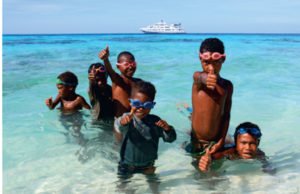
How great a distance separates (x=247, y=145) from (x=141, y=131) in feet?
4.11

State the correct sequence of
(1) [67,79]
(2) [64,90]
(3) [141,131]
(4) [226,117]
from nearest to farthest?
(3) [141,131] < (4) [226,117] < (1) [67,79] < (2) [64,90]

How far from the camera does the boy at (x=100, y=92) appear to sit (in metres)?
5.29

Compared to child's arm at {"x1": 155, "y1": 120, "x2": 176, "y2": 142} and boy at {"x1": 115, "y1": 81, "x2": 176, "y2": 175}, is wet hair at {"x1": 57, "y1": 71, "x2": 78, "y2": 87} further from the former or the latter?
child's arm at {"x1": 155, "y1": 120, "x2": 176, "y2": 142}

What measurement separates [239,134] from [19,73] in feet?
35.3

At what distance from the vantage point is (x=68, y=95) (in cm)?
596

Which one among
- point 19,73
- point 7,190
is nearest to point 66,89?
point 7,190

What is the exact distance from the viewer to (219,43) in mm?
3885

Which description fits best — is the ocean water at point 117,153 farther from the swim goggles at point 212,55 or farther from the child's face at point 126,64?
the swim goggles at point 212,55

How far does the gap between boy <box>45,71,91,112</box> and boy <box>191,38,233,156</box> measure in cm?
237

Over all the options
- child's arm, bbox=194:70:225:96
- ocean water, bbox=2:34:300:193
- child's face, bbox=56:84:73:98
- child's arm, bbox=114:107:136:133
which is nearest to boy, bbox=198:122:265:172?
ocean water, bbox=2:34:300:193

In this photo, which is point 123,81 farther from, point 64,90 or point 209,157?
point 209,157
